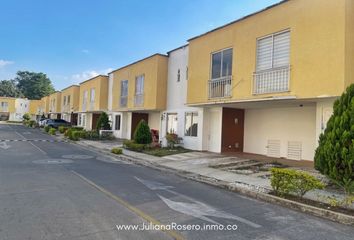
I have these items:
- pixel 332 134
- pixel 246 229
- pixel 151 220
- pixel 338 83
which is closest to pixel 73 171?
pixel 151 220

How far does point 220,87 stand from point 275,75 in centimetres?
369

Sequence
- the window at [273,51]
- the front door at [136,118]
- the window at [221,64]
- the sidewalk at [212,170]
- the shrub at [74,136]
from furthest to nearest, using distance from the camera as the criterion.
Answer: the front door at [136,118]
the shrub at [74,136]
the window at [221,64]
the window at [273,51]
the sidewalk at [212,170]

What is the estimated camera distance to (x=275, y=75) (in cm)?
1338

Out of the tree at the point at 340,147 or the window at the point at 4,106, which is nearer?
the tree at the point at 340,147

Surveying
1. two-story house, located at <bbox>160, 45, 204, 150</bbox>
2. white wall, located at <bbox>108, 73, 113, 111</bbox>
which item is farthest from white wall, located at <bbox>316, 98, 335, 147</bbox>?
white wall, located at <bbox>108, 73, 113, 111</bbox>

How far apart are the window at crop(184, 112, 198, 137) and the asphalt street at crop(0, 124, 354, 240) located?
956 centimetres

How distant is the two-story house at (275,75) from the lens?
11258mm

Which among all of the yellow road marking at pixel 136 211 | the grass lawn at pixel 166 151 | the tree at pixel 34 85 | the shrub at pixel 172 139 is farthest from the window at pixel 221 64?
the tree at pixel 34 85

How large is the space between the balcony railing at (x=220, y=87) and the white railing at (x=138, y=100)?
9.79m

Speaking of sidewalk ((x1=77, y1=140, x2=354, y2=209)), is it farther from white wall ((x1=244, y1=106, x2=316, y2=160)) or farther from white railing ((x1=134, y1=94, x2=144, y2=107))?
white railing ((x1=134, y1=94, x2=144, y2=107))

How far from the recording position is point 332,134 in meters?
8.88

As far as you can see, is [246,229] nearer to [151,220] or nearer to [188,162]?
[151,220]

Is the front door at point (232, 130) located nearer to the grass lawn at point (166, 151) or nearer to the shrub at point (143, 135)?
the grass lawn at point (166, 151)

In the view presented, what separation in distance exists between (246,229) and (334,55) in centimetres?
786
